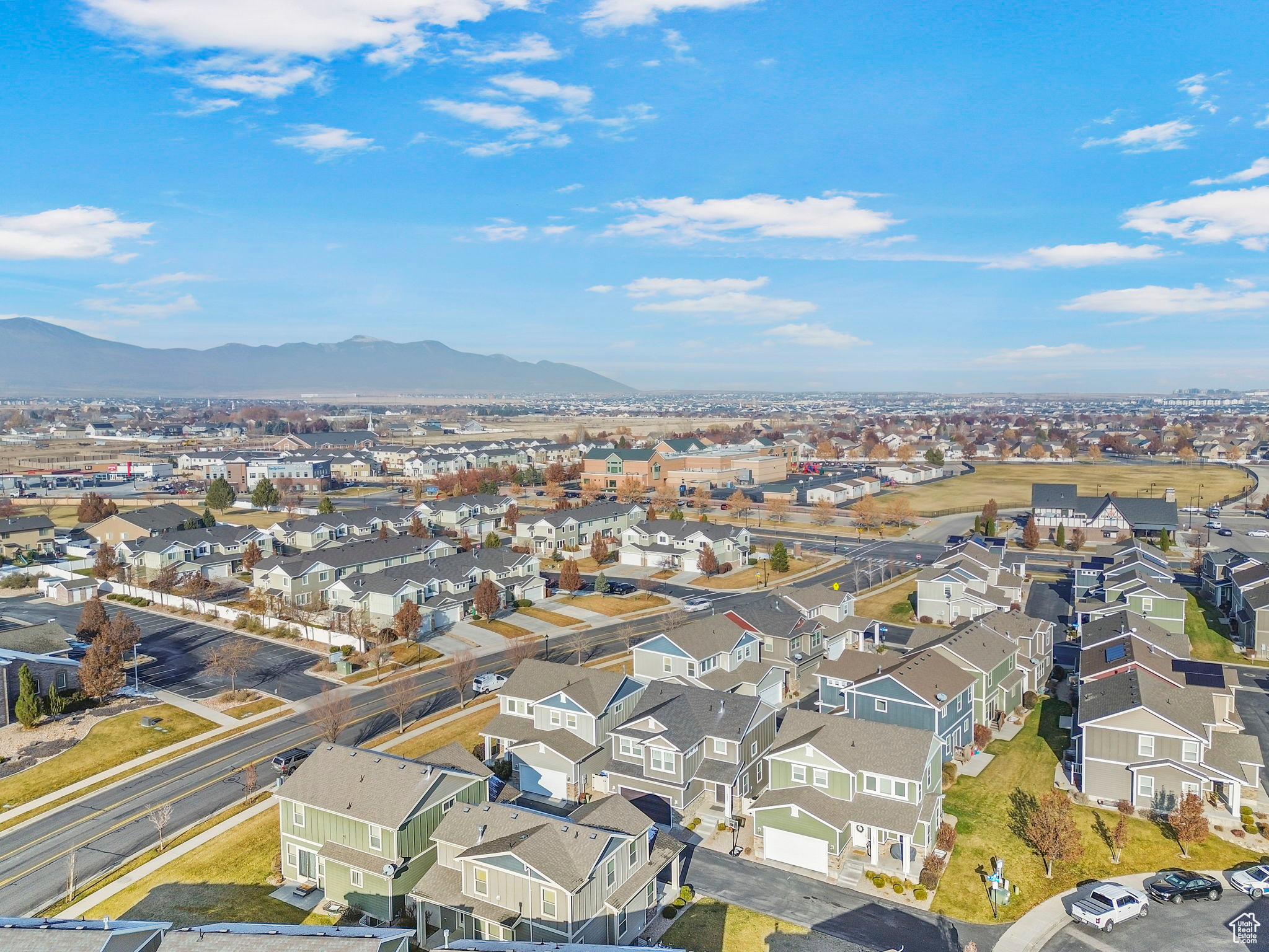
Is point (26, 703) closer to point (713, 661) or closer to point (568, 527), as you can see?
point (713, 661)

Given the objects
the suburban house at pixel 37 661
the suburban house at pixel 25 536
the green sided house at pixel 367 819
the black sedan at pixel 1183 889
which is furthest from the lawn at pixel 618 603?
the suburban house at pixel 25 536

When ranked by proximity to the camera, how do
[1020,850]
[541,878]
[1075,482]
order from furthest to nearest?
[1075,482] → [1020,850] → [541,878]

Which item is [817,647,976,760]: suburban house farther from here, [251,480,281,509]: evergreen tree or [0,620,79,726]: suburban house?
[251,480,281,509]: evergreen tree

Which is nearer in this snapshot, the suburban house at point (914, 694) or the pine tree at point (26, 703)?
the suburban house at point (914, 694)

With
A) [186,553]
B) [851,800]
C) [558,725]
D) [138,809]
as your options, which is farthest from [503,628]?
[186,553]

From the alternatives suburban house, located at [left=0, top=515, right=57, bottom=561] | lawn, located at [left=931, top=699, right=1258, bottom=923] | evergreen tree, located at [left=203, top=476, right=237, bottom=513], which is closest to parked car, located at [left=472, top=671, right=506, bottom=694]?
lawn, located at [left=931, top=699, right=1258, bottom=923]

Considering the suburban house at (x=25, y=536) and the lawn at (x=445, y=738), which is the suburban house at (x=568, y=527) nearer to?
the lawn at (x=445, y=738)
